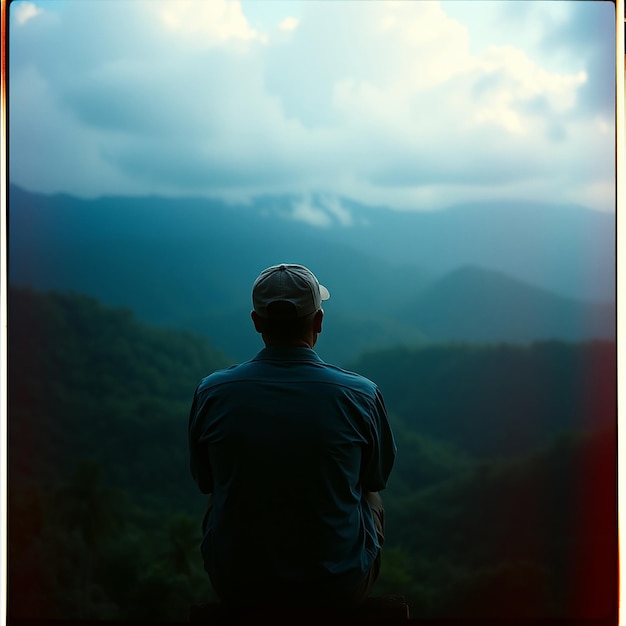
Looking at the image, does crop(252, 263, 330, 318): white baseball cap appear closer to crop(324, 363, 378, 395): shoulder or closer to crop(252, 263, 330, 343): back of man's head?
crop(252, 263, 330, 343): back of man's head

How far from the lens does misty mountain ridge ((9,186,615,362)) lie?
12.3m

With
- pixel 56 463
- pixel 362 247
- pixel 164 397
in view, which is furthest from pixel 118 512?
pixel 362 247

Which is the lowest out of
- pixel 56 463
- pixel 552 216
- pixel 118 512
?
pixel 118 512

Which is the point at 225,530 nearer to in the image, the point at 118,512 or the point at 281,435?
the point at 281,435

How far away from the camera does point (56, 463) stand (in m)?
13.8

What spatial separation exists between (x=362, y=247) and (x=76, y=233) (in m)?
5.79

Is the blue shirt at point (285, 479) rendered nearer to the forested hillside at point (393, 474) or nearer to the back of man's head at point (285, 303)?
the back of man's head at point (285, 303)

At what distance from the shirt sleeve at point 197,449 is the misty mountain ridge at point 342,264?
34.9 ft

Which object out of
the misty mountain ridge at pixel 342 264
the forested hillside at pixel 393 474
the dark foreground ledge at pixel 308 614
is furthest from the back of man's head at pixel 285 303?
the forested hillside at pixel 393 474

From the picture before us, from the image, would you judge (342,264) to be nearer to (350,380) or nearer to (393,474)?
(393,474)

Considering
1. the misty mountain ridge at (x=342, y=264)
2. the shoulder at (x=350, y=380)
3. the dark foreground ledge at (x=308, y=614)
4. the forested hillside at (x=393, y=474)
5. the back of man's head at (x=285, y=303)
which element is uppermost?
the misty mountain ridge at (x=342, y=264)

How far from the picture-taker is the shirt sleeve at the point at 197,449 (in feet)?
3.92

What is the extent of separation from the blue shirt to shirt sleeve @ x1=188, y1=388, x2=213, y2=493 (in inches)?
0.4

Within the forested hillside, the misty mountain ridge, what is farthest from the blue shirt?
the forested hillside
